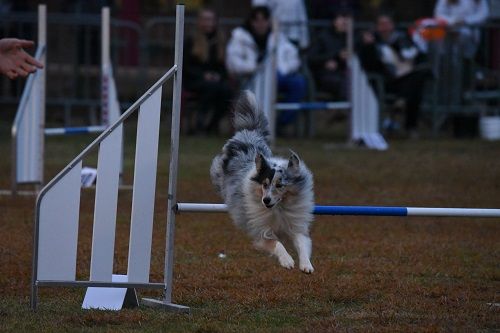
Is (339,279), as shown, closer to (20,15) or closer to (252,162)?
(252,162)

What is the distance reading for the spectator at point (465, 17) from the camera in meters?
16.6

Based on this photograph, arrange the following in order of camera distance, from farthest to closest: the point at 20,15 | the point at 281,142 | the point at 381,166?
the point at 20,15, the point at 281,142, the point at 381,166

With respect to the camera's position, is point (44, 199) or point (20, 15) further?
point (20, 15)

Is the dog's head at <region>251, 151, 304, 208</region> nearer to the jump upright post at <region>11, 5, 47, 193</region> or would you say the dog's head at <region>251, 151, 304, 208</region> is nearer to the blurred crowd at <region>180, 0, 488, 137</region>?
the jump upright post at <region>11, 5, 47, 193</region>

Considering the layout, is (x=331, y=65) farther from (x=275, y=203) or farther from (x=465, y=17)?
(x=275, y=203)

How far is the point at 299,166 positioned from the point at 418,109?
10278 mm

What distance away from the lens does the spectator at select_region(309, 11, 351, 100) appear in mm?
16859

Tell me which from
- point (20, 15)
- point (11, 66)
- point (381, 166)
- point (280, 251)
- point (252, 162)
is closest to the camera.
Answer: point (11, 66)

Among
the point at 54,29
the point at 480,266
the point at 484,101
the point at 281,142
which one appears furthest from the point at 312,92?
the point at 480,266

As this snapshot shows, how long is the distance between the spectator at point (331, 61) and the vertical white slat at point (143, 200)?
11.1 metres

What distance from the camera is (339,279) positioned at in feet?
22.9

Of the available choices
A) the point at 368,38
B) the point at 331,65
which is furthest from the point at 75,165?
the point at 331,65

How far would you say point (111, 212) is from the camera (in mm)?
5730

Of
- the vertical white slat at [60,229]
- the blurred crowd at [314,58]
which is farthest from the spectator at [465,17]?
the vertical white slat at [60,229]
